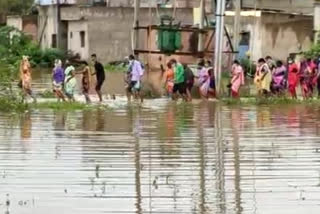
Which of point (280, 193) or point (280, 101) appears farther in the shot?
point (280, 101)

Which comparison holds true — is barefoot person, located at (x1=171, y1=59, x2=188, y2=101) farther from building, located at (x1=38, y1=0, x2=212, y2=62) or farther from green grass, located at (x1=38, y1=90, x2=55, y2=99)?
building, located at (x1=38, y1=0, x2=212, y2=62)

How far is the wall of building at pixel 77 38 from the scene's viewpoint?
47500mm

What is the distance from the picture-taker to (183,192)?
9766 mm

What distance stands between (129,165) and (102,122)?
19.6ft

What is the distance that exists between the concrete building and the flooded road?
37833mm

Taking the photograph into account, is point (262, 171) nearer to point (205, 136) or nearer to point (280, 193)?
point (280, 193)

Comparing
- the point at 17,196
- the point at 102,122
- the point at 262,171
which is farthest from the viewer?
the point at 102,122

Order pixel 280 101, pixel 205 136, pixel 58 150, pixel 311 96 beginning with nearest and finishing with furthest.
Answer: pixel 58 150 < pixel 205 136 < pixel 280 101 < pixel 311 96

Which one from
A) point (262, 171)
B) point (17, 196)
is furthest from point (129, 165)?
point (17, 196)

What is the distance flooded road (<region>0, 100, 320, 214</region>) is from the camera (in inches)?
361

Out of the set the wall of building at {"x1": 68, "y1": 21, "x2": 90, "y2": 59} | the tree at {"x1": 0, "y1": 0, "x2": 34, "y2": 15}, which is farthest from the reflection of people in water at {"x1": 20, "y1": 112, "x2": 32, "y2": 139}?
the tree at {"x1": 0, "y1": 0, "x2": 34, "y2": 15}

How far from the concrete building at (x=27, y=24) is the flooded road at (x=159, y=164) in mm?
37833

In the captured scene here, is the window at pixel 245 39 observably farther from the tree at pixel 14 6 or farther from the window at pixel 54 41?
the tree at pixel 14 6

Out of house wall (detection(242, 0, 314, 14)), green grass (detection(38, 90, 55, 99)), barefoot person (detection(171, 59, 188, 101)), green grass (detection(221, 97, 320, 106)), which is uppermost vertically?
house wall (detection(242, 0, 314, 14))
